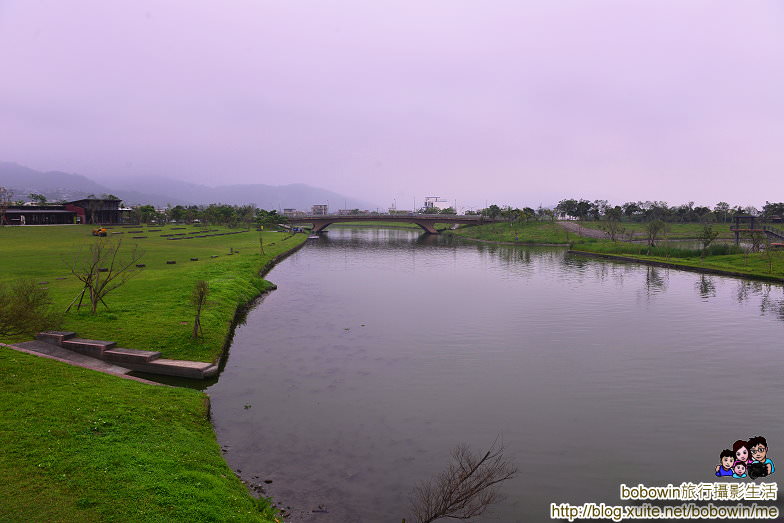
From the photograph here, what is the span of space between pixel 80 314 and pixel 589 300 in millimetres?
41967

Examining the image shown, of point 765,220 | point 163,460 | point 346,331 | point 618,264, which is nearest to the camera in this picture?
point 163,460

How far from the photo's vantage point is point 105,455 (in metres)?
12.5

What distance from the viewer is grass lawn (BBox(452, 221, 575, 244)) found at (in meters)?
114

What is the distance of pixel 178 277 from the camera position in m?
42.4

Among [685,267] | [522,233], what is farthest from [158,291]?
[522,233]

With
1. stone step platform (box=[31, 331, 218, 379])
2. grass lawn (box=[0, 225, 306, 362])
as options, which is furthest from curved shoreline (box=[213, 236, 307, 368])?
stone step platform (box=[31, 331, 218, 379])

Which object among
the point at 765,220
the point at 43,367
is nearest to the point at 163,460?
the point at 43,367

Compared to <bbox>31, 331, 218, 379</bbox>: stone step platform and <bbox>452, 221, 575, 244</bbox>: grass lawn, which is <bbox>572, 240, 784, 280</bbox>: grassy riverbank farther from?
<bbox>31, 331, 218, 379</bbox>: stone step platform

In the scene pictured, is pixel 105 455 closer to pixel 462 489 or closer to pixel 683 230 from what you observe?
pixel 462 489

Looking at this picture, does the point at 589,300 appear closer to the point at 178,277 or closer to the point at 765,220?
the point at 178,277

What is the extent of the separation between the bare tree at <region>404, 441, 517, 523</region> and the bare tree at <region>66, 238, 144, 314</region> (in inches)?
951

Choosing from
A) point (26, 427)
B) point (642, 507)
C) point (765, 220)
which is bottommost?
point (642, 507)

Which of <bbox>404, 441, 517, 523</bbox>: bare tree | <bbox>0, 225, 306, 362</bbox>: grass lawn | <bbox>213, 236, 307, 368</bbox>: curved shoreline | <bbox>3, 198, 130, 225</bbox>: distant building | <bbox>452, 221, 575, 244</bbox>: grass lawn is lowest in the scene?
<bbox>404, 441, 517, 523</bbox>: bare tree

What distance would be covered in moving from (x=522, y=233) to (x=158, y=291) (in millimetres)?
104970
